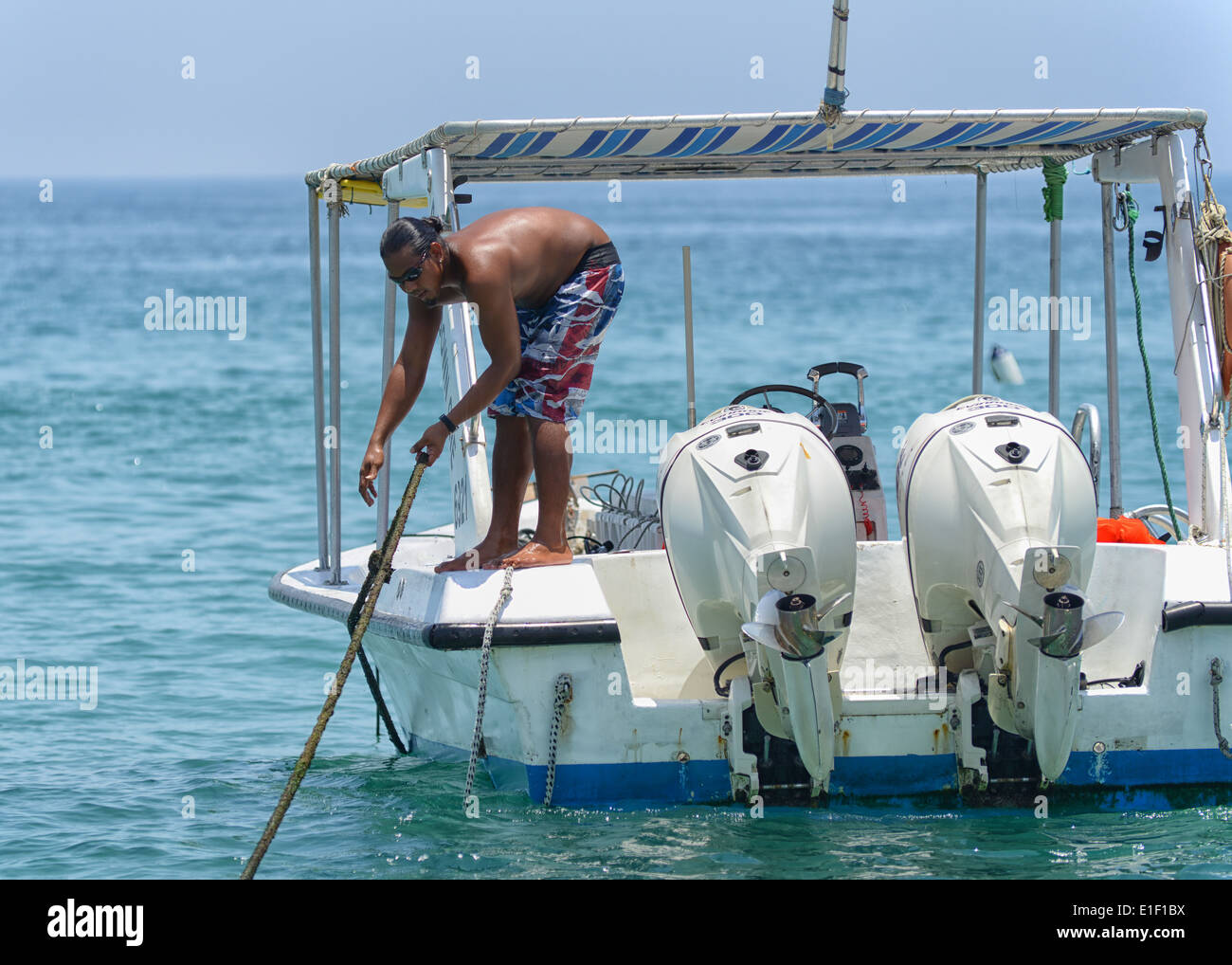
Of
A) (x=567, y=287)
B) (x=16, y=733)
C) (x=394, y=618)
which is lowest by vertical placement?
(x=16, y=733)

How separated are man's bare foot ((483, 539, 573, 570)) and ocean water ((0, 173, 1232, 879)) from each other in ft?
2.68

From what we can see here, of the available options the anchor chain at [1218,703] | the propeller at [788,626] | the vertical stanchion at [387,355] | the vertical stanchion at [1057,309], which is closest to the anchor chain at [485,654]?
the propeller at [788,626]

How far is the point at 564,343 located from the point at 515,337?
41cm

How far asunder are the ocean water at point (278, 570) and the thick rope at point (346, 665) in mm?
649

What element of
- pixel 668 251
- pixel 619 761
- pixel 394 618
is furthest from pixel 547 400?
pixel 668 251

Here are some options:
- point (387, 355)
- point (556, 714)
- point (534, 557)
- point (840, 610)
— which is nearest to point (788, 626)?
point (840, 610)

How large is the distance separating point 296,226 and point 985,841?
91677 millimetres

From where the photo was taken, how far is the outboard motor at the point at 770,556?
A: 16.1 ft

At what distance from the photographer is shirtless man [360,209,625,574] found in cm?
557

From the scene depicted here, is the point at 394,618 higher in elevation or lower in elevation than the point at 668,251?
lower

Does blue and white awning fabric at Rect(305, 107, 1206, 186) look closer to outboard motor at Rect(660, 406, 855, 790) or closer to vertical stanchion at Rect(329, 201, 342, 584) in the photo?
vertical stanchion at Rect(329, 201, 342, 584)

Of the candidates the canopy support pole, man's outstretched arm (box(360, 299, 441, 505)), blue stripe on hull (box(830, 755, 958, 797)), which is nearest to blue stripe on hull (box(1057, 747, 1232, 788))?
blue stripe on hull (box(830, 755, 958, 797))

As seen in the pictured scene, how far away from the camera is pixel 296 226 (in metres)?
93.9
